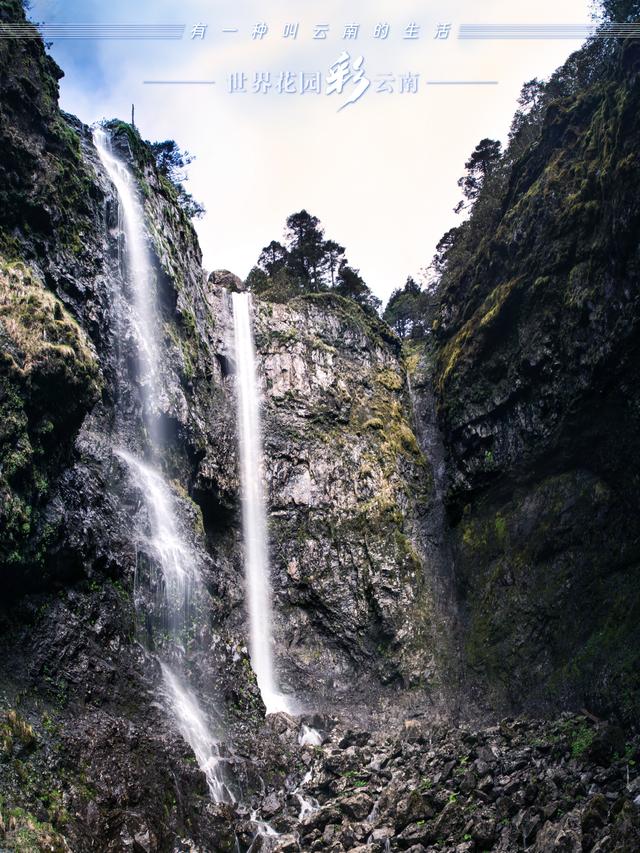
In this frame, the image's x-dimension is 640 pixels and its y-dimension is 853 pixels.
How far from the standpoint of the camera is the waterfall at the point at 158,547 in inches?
543

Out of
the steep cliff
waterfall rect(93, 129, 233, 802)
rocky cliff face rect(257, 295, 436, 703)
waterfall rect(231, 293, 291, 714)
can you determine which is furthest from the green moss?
the steep cliff

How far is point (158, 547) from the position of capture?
1638 cm

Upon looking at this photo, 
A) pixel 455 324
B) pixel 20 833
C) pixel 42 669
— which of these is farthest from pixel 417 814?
pixel 455 324

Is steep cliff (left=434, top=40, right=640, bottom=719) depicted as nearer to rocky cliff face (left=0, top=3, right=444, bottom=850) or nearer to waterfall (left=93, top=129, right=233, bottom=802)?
rocky cliff face (left=0, top=3, right=444, bottom=850)

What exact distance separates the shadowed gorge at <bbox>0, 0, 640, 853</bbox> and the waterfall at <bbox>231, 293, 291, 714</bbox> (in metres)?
0.10

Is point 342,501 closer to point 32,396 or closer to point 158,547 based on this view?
point 158,547

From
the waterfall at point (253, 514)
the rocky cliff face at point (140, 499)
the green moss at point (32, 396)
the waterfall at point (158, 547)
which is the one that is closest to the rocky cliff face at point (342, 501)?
the rocky cliff face at point (140, 499)

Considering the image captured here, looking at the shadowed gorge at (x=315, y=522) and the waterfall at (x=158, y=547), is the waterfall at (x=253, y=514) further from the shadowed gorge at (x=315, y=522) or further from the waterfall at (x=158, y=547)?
the waterfall at (x=158, y=547)

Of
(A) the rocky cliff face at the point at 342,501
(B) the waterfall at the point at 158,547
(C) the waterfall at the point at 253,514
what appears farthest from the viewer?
(A) the rocky cliff face at the point at 342,501

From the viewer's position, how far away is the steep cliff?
609 inches

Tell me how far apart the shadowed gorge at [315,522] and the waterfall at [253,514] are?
0.33 ft

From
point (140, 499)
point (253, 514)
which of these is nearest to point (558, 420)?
→ point (253, 514)

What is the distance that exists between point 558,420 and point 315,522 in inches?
375

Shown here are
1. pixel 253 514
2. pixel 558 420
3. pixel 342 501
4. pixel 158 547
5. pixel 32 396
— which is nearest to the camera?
pixel 32 396
